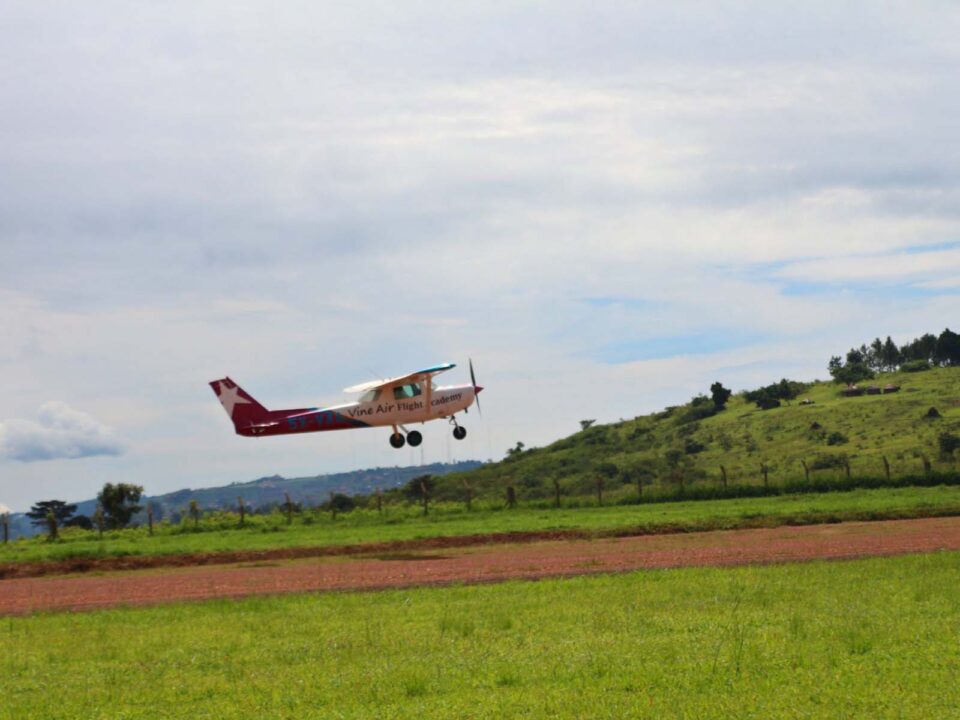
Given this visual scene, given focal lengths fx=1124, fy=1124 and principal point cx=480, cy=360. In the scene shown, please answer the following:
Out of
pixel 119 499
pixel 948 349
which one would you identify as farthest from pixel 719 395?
pixel 119 499

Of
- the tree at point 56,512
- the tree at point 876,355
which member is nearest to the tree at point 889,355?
the tree at point 876,355

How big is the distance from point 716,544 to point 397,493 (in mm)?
66098

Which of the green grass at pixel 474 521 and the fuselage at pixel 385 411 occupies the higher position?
the fuselage at pixel 385 411

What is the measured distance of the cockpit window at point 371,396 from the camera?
1699 inches

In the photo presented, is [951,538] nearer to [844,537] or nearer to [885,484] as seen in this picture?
[844,537]

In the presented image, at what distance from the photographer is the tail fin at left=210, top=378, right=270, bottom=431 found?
44406mm

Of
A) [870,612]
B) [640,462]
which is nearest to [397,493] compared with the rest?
[640,462]

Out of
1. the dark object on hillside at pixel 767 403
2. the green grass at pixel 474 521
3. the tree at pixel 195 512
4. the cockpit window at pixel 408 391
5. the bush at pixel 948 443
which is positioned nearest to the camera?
the green grass at pixel 474 521

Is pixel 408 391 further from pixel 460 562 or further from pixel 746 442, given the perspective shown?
pixel 746 442

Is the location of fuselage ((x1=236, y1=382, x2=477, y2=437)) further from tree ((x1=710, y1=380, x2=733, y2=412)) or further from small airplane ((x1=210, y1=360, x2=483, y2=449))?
tree ((x1=710, y1=380, x2=733, y2=412))

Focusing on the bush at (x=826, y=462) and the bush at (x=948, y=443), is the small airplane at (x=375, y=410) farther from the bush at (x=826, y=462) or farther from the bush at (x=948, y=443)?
the bush at (x=948, y=443)

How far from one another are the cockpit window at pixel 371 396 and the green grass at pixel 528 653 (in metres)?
19.9

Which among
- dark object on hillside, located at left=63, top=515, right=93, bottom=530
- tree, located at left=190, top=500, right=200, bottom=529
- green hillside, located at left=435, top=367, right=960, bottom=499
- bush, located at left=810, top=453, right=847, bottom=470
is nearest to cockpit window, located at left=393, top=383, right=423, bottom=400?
tree, located at left=190, top=500, right=200, bottom=529

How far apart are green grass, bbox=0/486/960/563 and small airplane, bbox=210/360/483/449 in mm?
4237
